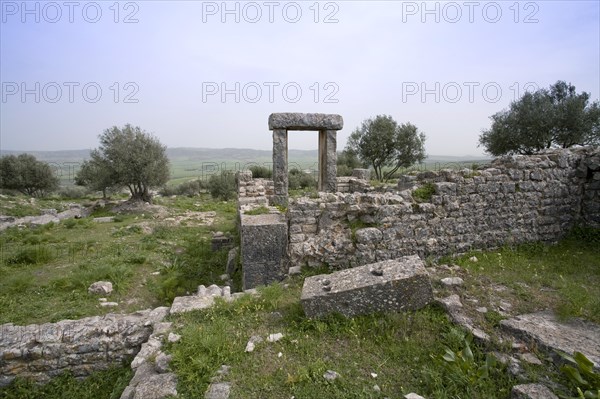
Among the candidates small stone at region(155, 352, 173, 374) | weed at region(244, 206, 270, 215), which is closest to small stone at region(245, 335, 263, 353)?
small stone at region(155, 352, 173, 374)

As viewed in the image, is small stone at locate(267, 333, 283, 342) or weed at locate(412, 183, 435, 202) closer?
small stone at locate(267, 333, 283, 342)

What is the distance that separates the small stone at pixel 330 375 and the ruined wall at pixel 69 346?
8.06 feet

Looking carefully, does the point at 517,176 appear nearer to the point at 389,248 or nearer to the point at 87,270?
the point at 389,248

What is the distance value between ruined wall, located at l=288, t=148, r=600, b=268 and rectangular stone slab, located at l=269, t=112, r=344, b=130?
15.8ft

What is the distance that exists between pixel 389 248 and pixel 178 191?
26.9 m

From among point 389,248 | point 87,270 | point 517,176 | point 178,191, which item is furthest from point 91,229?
point 178,191

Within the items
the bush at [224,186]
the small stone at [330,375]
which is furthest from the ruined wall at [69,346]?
the bush at [224,186]

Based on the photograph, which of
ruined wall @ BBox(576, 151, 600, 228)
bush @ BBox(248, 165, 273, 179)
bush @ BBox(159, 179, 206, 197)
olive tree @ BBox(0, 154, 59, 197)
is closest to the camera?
ruined wall @ BBox(576, 151, 600, 228)

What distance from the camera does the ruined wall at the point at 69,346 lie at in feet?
13.2

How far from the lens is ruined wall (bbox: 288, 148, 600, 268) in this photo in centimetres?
579

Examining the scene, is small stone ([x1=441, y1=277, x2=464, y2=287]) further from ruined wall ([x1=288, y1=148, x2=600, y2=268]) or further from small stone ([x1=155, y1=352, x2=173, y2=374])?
small stone ([x1=155, y1=352, x2=173, y2=374])

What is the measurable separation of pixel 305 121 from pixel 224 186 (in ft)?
39.0

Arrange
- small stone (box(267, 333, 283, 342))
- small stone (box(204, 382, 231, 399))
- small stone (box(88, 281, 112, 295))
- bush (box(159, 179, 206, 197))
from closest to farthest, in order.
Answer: small stone (box(204, 382, 231, 399)) < small stone (box(267, 333, 283, 342)) < small stone (box(88, 281, 112, 295)) < bush (box(159, 179, 206, 197))

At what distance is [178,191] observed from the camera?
2944 cm
